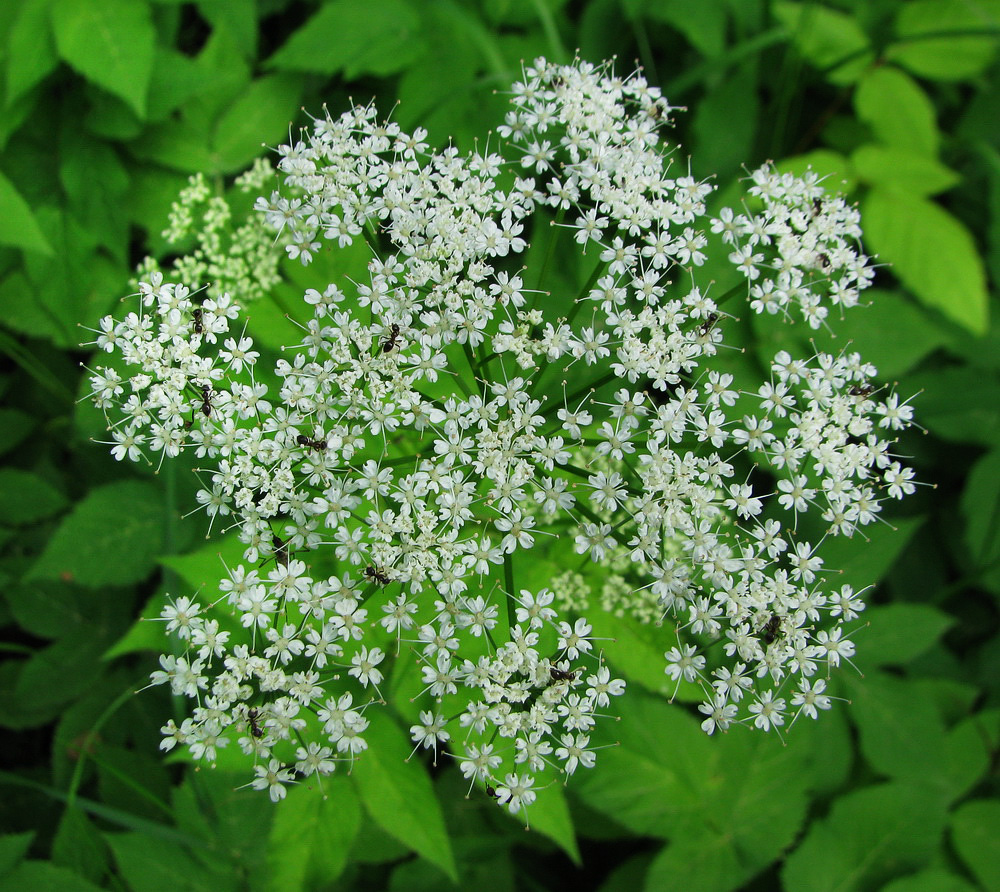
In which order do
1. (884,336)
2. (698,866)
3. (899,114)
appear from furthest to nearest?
(899,114) → (884,336) → (698,866)

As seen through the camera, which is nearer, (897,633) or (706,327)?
(706,327)

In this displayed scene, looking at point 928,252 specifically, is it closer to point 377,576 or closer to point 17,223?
point 377,576

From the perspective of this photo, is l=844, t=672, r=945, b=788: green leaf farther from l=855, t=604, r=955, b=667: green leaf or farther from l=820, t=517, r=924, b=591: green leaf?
l=820, t=517, r=924, b=591: green leaf

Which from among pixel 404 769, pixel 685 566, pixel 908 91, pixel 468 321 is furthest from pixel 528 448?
pixel 908 91

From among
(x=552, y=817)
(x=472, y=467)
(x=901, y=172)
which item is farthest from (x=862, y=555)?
(x=901, y=172)

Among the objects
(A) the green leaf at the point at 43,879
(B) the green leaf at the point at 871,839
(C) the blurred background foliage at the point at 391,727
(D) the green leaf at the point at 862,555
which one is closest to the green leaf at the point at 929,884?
(C) the blurred background foliage at the point at 391,727

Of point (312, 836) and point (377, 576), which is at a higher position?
point (377, 576)
